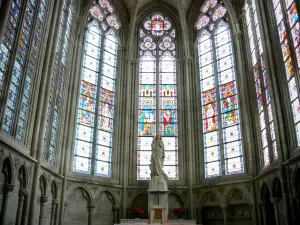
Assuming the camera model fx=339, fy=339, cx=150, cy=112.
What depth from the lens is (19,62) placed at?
38.4 feet

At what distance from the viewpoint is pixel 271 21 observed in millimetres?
14188

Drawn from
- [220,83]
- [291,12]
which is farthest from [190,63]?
[291,12]

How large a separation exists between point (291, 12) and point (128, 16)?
1198 centimetres

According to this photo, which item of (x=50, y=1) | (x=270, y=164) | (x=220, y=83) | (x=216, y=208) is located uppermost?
(x=50, y=1)

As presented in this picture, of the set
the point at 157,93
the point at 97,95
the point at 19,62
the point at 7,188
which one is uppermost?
the point at 157,93

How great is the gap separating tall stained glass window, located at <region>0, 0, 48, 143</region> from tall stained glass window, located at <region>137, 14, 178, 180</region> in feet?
26.4

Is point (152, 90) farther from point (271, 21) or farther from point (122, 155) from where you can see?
point (271, 21)

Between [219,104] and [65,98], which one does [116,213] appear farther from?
[219,104]

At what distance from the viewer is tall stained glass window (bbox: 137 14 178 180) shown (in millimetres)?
18891

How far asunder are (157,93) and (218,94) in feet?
12.1

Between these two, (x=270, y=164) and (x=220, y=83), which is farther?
(x=220, y=83)

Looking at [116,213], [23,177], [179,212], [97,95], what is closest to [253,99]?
[179,212]

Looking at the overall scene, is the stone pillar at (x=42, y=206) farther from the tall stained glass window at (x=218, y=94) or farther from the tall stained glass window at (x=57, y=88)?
the tall stained glass window at (x=218, y=94)

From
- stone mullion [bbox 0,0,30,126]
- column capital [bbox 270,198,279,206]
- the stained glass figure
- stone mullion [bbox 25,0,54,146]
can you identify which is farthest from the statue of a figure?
stone mullion [bbox 0,0,30,126]
